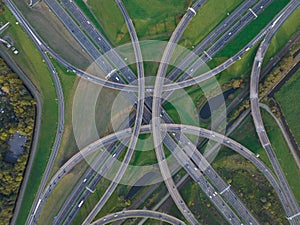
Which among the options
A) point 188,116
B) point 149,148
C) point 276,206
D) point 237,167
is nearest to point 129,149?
point 149,148

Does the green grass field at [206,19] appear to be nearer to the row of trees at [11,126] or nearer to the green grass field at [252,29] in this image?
the green grass field at [252,29]

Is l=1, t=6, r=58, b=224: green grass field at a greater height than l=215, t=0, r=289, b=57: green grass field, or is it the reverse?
l=1, t=6, r=58, b=224: green grass field

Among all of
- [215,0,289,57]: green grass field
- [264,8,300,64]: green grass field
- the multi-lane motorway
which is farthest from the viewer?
[215,0,289,57]: green grass field

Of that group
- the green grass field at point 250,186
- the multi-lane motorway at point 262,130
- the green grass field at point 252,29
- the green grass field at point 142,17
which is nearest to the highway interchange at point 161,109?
the multi-lane motorway at point 262,130

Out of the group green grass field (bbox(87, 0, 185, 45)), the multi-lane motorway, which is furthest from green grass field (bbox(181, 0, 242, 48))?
the multi-lane motorway

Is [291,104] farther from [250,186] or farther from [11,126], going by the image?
[11,126]

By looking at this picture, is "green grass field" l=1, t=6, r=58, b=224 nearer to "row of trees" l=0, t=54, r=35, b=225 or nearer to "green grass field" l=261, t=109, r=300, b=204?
"row of trees" l=0, t=54, r=35, b=225
